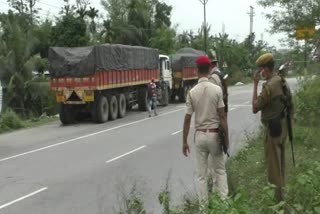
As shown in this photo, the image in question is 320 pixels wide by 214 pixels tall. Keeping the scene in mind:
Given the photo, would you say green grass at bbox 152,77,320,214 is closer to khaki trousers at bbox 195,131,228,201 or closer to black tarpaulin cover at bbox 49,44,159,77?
khaki trousers at bbox 195,131,228,201

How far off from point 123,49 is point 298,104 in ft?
45.9

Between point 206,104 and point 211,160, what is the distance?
0.71 meters

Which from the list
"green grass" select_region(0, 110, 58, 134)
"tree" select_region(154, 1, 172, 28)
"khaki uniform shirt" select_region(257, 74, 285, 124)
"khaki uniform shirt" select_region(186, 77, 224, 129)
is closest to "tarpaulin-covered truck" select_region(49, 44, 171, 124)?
"green grass" select_region(0, 110, 58, 134)

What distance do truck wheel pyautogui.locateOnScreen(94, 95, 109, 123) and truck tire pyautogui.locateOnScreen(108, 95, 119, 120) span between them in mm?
457

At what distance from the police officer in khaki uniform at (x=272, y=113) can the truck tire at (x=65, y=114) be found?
17307 mm

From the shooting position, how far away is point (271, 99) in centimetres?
734

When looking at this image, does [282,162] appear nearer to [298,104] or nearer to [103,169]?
[103,169]

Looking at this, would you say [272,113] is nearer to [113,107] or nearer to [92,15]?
[113,107]

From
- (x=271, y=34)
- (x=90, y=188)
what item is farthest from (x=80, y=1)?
(x=90, y=188)

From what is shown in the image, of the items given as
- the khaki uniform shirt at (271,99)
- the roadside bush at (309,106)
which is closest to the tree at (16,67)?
the roadside bush at (309,106)

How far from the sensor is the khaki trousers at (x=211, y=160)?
7371 mm

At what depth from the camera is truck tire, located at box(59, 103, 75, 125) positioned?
946 inches

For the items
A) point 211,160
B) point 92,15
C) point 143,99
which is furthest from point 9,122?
point 92,15

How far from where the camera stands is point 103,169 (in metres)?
12.5
